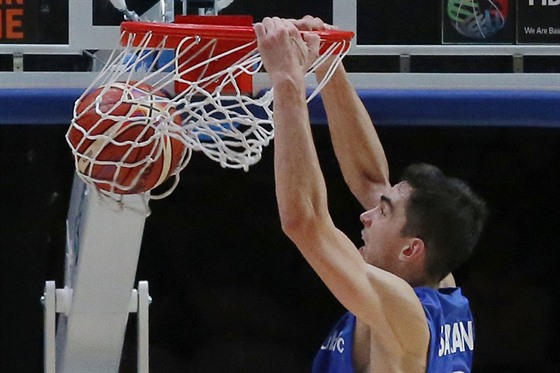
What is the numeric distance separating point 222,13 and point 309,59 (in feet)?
2.92

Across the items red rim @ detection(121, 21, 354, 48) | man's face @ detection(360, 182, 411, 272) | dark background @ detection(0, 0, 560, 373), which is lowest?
dark background @ detection(0, 0, 560, 373)

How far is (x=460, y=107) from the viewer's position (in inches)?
134

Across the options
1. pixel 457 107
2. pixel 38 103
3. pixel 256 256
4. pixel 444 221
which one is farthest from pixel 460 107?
pixel 256 256

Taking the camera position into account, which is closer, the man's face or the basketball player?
the basketball player

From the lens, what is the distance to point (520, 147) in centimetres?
475

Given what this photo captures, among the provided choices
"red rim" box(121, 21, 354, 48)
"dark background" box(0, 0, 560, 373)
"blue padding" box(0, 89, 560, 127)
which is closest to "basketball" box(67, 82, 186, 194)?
"red rim" box(121, 21, 354, 48)

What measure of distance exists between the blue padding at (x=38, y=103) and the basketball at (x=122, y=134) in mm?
617

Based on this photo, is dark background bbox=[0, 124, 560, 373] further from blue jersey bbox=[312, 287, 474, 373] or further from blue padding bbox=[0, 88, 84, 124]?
blue jersey bbox=[312, 287, 474, 373]

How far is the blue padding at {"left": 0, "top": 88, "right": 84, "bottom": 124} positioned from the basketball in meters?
0.62

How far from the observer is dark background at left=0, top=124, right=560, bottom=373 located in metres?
4.66

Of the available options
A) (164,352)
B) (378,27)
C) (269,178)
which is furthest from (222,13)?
(164,352)

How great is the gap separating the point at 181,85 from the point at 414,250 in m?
0.66

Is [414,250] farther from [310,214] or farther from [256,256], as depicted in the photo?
[256,256]

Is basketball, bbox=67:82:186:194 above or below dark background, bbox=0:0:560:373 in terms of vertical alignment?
above
